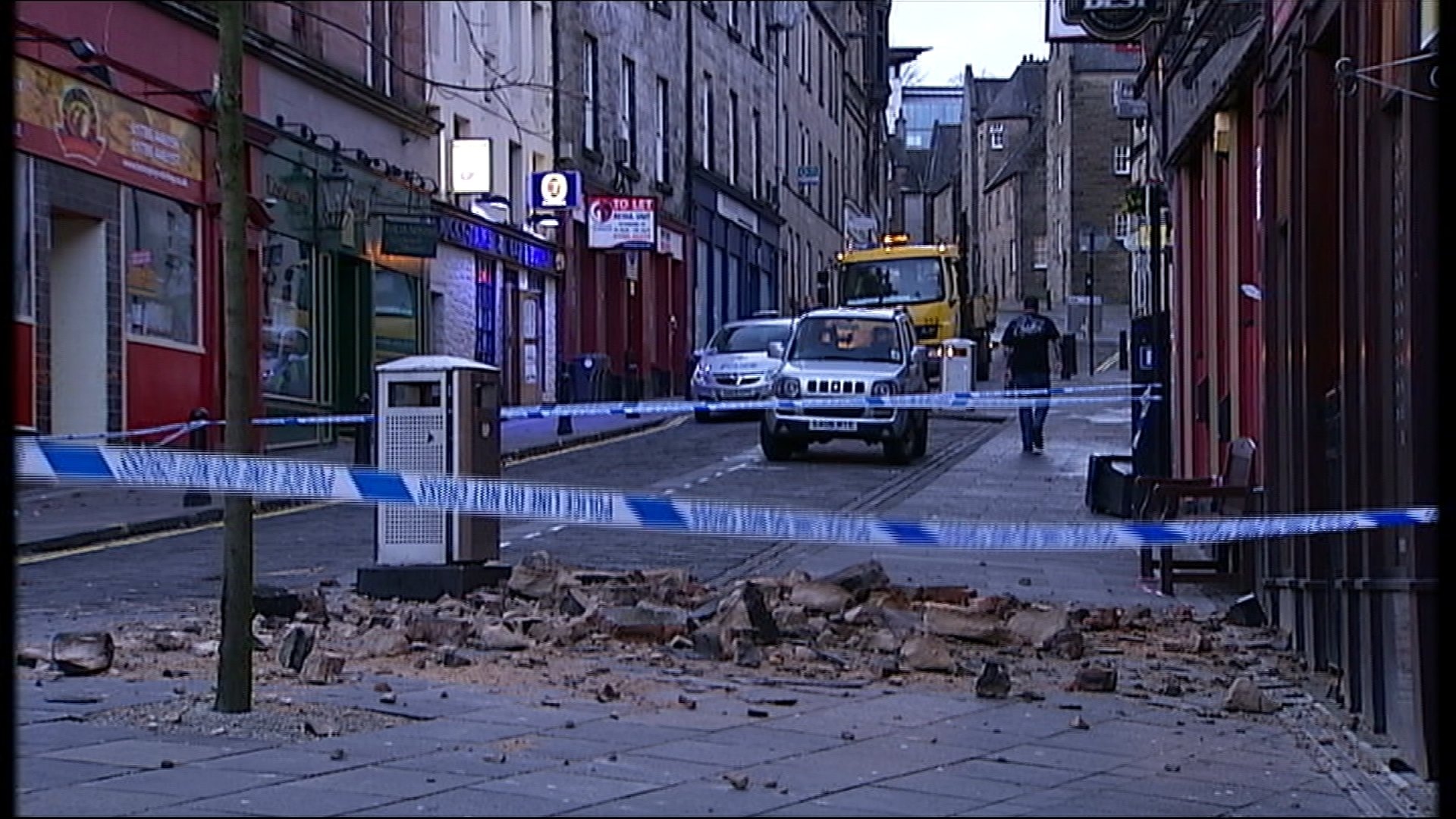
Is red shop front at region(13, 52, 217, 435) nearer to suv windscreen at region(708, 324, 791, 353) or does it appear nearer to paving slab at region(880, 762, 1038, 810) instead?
suv windscreen at region(708, 324, 791, 353)

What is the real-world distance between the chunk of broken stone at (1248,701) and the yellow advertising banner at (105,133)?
15111 millimetres

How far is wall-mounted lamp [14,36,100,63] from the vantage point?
21.8m

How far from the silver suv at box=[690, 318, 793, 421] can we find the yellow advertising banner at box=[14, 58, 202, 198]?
972 cm

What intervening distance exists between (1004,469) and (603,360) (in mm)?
16492

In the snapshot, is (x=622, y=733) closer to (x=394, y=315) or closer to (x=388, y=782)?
(x=388, y=782)

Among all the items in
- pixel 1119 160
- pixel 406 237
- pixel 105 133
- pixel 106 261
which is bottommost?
pixel 106 261

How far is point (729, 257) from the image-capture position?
60.0m

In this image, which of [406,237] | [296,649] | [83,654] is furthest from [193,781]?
[406,237]

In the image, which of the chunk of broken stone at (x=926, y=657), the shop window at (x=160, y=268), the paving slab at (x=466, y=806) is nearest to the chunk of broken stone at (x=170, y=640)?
the chunk of broken stone at (x=926, y=657)

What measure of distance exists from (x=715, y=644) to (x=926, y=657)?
98 centimetres

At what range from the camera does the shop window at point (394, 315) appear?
3394 centimetres

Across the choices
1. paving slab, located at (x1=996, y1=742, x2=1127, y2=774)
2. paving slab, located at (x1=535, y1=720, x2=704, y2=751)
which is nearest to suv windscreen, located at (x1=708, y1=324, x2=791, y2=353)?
paving slab, located at (x1=535, y1=720, x2=704, y2=751)

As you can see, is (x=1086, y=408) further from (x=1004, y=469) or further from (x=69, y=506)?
(x=69, y=506)

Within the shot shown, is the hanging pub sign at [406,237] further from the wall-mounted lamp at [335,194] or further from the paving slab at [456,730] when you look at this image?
the paving slab at [456,730]
